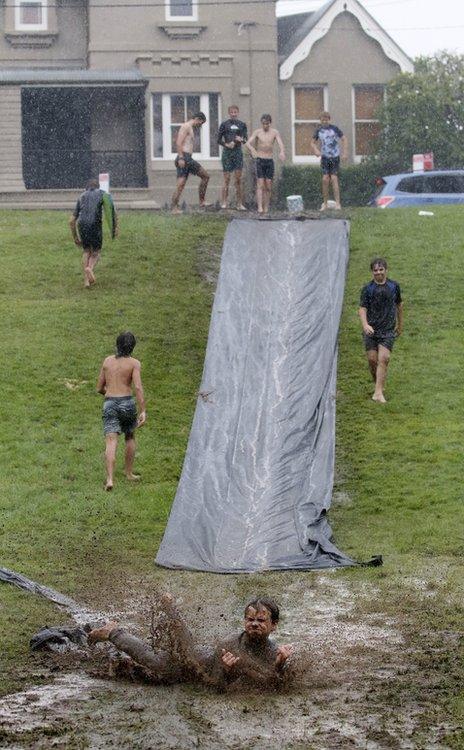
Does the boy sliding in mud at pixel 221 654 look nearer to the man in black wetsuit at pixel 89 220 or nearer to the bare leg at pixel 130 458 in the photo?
the bare leg at pixel 130 458

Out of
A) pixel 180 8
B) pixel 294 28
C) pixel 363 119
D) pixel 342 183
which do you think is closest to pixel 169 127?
pixel 180 8

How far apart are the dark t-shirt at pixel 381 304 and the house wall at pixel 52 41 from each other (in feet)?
81.3

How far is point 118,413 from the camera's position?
15344mm

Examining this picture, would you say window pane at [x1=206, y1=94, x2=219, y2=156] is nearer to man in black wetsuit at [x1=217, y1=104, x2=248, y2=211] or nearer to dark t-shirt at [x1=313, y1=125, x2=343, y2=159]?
dark t-shirt at [x1=313, y1=125, x2=343, y2=159]

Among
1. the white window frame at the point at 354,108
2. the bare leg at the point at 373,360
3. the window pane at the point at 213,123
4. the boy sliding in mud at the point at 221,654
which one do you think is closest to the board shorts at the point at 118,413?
the bare leg at the point at 373,360

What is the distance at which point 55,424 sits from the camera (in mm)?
17750

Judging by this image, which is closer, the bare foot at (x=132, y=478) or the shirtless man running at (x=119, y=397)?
the shirtless man running at (x=119, y=397)

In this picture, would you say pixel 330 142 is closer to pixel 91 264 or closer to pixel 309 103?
→ pixel 91 264

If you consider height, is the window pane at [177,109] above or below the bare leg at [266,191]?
above

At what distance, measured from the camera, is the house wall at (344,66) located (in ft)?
135

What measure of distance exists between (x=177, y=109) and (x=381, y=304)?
74.2 feet

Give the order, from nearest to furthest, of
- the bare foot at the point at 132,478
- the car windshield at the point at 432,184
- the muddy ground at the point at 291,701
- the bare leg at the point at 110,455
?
the muddy ground at the point at 291,701 < the bare leg at the point at 110,455 < the bare foot at the point at 132,478 < the car windshield at the point at 432,184

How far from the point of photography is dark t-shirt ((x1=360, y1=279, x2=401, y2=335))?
17969 millimetres

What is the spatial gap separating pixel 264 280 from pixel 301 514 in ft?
25.7
